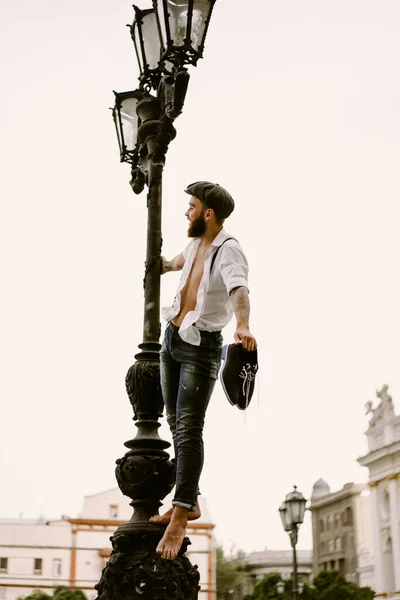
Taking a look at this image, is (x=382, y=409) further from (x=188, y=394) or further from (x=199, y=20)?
(x=188, y=394)

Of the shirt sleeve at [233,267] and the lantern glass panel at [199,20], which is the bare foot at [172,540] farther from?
the lantern glass panel at [199,20]

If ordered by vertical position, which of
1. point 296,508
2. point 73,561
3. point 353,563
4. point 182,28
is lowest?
point 296,508

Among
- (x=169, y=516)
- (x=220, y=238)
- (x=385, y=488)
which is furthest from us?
(x=385, y=488)

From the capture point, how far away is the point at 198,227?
3770 mm

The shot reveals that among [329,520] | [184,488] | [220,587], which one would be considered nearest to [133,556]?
[184,488]

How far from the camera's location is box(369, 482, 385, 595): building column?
45062 mm

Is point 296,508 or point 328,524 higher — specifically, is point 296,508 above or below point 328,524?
below

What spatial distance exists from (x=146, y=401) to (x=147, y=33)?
251cm

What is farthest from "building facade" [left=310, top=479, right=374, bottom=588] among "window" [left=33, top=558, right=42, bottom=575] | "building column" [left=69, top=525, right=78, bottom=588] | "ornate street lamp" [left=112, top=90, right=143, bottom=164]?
"ornate street lamp" [left=112, top=90, right=143, bottom=164]

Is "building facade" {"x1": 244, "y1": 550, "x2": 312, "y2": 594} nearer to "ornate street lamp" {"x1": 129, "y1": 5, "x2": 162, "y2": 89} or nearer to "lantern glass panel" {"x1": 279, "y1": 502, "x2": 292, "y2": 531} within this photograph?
"lantern glass panel" {"x1": 279, "y1": 502, "x2": 292, "y2": 531}

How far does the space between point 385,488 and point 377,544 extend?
304 centimetres

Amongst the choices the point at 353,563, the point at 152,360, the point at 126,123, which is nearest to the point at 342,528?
the point at 353,563

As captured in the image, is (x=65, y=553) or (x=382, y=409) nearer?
(x=382, y=409)

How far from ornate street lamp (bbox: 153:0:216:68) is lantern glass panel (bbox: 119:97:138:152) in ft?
4.35
